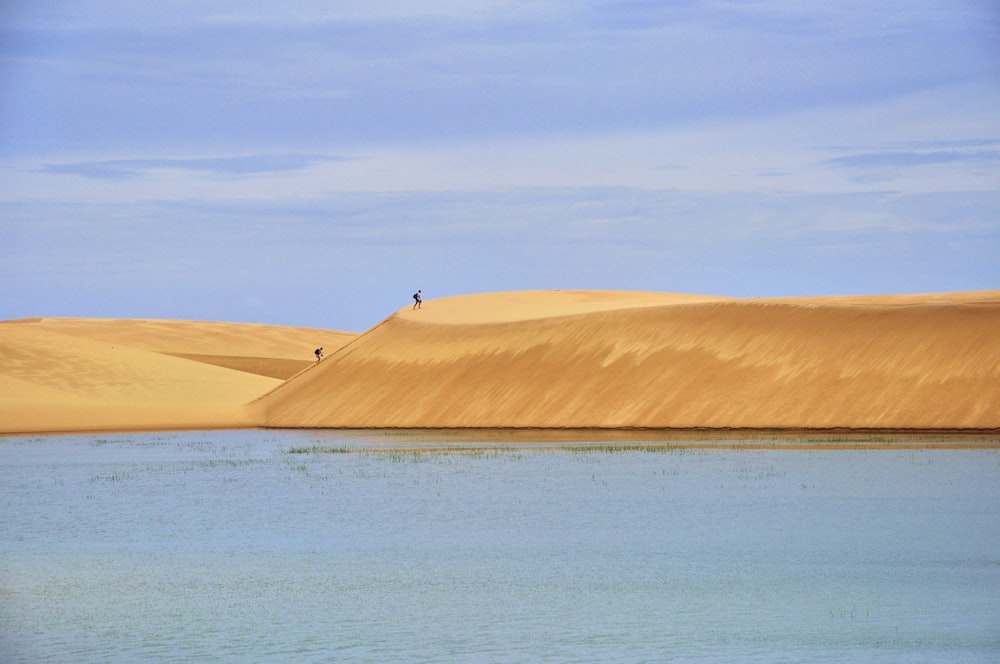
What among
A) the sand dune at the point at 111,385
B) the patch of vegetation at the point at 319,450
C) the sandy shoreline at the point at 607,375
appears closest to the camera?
the patch of vegetation at the point at 319,450

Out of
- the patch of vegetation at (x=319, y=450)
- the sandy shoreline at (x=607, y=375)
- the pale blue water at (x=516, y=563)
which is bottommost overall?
the pale blue water at (x=516, y=563)

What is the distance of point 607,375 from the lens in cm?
5906

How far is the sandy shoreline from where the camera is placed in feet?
167

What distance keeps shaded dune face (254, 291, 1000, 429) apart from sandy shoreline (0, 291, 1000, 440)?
0.29ft

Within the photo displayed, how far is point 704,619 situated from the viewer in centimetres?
1755

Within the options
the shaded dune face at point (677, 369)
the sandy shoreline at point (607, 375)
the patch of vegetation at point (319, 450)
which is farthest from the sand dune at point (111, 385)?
the patch of vegetation at point (319, 450)

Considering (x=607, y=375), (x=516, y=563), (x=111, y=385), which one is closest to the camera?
(x=516, y=563)

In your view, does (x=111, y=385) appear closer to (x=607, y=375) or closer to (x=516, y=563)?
(x=607, y=375)

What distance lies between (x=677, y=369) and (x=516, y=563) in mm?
36160

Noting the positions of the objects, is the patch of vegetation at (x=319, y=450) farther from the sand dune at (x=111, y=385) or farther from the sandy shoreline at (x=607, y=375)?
the sand dune at (x=111, y=385)

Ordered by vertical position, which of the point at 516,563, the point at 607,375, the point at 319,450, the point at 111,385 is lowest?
the point at 516,563

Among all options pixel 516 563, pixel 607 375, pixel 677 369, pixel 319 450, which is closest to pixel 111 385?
pixel 607 375

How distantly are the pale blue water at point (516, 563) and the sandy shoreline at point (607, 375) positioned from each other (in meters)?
13.9

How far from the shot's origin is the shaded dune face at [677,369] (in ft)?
166
